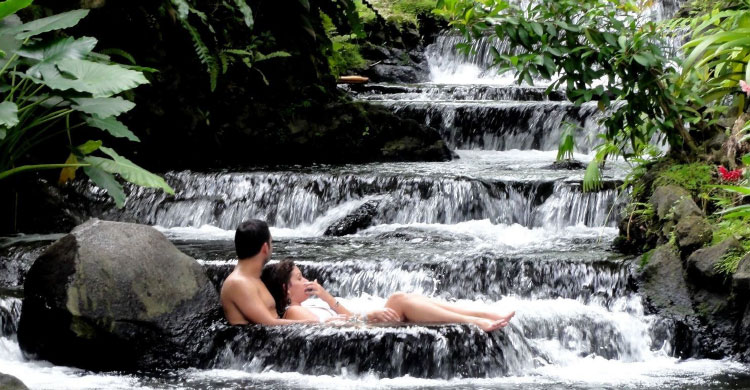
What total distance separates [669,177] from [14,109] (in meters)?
5.09

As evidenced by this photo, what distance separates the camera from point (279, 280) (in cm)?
641

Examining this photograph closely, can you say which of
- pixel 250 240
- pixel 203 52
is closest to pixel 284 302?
pixel 250 240

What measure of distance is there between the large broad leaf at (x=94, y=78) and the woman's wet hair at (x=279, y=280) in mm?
1905

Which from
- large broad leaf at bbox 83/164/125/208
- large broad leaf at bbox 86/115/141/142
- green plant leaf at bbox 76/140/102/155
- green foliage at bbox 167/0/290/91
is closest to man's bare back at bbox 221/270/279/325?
large broad leaf at bbox 83/164/125/208

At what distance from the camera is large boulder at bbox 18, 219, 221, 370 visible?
6.12 meters

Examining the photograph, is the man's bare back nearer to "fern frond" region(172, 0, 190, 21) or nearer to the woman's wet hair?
the woman's wet hair

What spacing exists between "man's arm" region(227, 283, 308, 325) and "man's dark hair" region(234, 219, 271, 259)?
0.22 meters

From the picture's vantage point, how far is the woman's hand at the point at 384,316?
604 cm

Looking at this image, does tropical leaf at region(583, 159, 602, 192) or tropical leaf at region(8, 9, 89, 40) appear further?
tropical leaf at region(583, 159, 602, 192)

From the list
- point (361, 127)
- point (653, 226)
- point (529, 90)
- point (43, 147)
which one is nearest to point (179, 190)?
point (43, 147)

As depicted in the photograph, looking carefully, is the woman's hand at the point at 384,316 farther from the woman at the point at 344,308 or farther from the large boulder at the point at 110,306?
the large boulder at the point at 110,306

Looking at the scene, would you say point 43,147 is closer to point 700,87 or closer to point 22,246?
point 22,246

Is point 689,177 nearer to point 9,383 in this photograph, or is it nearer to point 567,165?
point 567,165

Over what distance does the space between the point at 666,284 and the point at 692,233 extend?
41 centimetres
